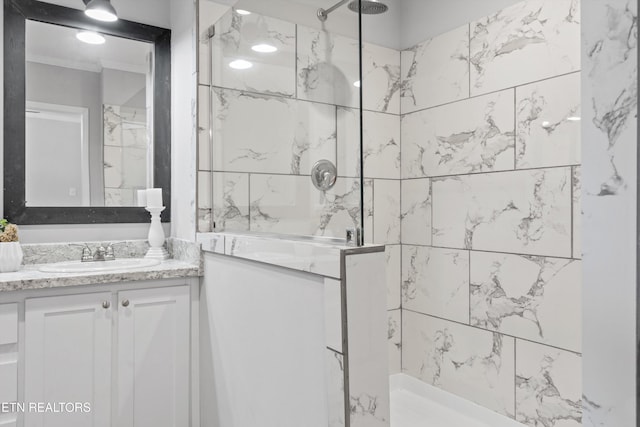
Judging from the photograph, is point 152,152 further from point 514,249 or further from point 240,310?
point 514,249

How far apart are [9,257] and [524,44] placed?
246cm

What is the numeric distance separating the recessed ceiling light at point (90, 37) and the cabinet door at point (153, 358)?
1.29 m

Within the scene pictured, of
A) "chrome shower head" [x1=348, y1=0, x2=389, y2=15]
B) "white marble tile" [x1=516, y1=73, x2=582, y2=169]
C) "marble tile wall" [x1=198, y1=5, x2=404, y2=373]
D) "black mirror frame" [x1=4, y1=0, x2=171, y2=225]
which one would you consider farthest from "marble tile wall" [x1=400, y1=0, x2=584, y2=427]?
"black mirror frame" [x1=4, y1=0, x2=171, y2=225]

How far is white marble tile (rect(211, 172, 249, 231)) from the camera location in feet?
6.03

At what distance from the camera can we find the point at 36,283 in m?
1.74

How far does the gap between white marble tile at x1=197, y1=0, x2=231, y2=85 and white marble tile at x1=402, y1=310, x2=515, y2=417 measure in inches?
70.6

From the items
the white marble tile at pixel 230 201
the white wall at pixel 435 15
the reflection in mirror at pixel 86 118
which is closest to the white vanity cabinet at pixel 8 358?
the reflection in mirror at pixel 86 118

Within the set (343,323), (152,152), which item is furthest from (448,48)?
(343,323)

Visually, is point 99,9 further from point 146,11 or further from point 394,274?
point 394,274

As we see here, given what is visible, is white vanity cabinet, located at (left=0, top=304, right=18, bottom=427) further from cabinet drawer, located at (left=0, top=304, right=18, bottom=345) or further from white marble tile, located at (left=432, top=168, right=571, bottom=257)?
white marble tile, located at (left=432, top=168, right=571, bottom=257)

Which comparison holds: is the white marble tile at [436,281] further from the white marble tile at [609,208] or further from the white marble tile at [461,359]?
the white marble tile at [609,208]

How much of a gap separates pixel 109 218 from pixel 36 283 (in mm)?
650

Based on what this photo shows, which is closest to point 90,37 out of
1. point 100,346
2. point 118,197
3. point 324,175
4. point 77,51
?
point 77,51

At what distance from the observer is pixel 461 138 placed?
8.16 ft
